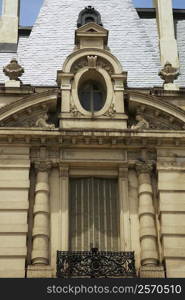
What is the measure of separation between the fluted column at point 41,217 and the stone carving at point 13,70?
3.47 meters

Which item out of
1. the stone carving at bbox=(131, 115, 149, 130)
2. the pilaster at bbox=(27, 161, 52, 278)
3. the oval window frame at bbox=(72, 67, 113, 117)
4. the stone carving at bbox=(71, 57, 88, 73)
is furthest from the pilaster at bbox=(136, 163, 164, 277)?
the stone carving at bbox=(71, 57, 88, 73)

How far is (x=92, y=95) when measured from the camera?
18.8 m

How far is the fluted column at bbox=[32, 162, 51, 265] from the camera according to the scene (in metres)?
15.6

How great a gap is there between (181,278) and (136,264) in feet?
4.69

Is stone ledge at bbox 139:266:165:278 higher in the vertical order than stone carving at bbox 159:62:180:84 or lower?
lower

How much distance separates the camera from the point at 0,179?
16672mm

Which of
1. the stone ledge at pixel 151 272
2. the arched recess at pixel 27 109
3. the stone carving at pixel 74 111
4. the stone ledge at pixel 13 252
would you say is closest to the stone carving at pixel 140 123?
the stone carving at pixel 74 111

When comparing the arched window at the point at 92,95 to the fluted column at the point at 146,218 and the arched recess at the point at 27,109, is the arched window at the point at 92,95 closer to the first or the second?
the arched recess at the point at 27,109

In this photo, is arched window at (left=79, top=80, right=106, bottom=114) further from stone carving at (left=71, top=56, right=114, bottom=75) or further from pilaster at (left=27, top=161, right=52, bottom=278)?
pilaster at (left=27, top=161, right=52, bottom=278)

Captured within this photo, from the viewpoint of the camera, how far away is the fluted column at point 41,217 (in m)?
15.6

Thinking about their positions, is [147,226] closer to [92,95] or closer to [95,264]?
[95,264]

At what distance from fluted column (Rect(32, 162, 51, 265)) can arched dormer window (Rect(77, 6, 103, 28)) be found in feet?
22.0

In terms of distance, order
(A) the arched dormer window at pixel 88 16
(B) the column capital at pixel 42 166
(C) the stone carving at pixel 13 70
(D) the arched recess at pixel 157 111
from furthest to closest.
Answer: (A) the arched dormer window at pixel 88 16, (C) the stone carving at pixel 13 70, (D) the arched recess at pixel 157 111, (B) the column capital at pixel 42 166

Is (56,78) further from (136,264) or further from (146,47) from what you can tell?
(136,264)
